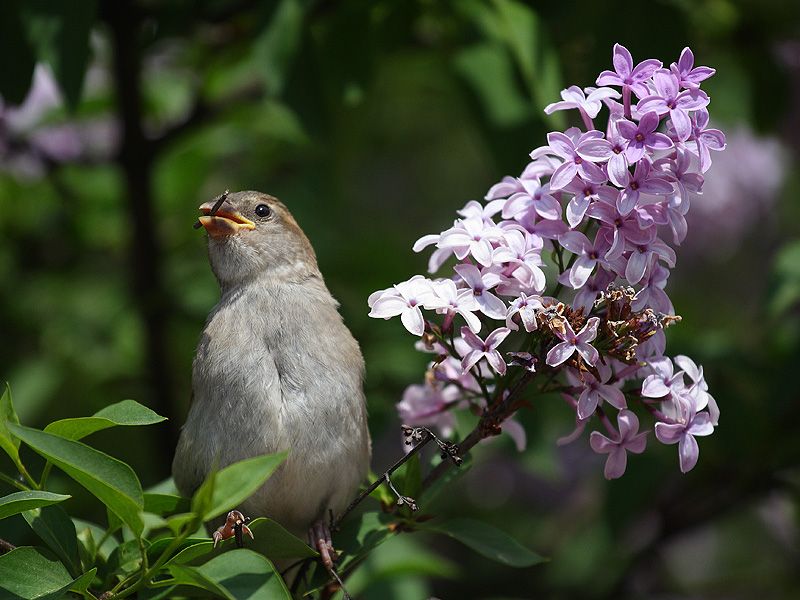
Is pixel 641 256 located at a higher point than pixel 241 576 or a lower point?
higher

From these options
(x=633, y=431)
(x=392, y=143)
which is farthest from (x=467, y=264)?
(x=392, y=143)

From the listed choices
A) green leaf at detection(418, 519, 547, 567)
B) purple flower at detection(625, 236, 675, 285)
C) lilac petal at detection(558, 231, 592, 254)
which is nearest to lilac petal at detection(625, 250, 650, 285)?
purple flower at detection(625, 236, 675, 285)

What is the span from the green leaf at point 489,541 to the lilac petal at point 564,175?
86 centimetres

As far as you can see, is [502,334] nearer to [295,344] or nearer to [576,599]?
[295,344]

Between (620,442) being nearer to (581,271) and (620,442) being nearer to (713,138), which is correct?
(581,271)

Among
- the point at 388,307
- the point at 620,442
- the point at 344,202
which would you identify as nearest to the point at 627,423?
the point at 620,442

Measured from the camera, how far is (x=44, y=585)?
2.19 metres

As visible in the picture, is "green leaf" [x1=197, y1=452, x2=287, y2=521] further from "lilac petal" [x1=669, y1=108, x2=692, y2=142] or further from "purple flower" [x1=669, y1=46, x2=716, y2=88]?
"purple flower" [x1=669, y1=46, x2=716, y2=88]

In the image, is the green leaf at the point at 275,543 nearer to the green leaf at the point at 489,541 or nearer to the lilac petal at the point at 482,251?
the green leaf at the point at 489,541

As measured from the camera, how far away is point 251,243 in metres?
3.59

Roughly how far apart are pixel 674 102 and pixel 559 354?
0.61 metres

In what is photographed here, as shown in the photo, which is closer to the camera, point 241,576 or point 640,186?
point 241,576

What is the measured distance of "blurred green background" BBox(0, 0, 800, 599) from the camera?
11.3 ft

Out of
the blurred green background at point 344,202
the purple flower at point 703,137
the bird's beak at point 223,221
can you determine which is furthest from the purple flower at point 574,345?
the bird's beak at point 223,221
